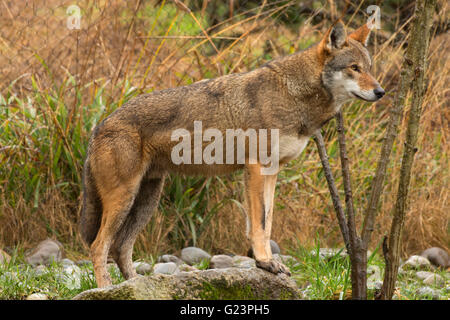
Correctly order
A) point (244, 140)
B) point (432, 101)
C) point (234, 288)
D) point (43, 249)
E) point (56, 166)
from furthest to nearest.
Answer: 1. point (432, 101)
2. point (56, 166)
3. point (43, 249)
4. point (244, 140)
5. point (234, 288)

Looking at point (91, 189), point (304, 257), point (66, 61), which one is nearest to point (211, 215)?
point (304, 257)

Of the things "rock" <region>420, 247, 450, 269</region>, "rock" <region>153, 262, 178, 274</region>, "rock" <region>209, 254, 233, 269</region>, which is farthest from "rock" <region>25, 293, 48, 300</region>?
"rock" <region>420, 247, 450, 269</region>

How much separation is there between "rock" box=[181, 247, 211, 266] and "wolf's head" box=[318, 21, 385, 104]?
2433 mm

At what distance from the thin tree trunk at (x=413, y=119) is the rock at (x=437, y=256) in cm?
262

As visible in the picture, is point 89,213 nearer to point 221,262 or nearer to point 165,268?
point 165,268

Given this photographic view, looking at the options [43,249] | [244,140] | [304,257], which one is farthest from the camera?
[43,249]

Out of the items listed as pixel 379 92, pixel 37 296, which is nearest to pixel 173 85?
pixel 379 92

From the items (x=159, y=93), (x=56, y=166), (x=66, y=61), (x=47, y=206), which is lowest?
(x=47, y=206)

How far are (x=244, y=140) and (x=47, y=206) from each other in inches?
112

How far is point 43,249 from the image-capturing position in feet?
20.3

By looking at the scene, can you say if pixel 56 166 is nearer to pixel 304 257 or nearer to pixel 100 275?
pixel 100 275

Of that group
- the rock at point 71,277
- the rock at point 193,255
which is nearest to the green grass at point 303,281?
the rock at point 71,277

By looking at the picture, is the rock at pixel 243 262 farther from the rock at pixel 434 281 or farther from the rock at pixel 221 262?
the rock at pixel 434 281

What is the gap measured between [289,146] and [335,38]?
0.90m
